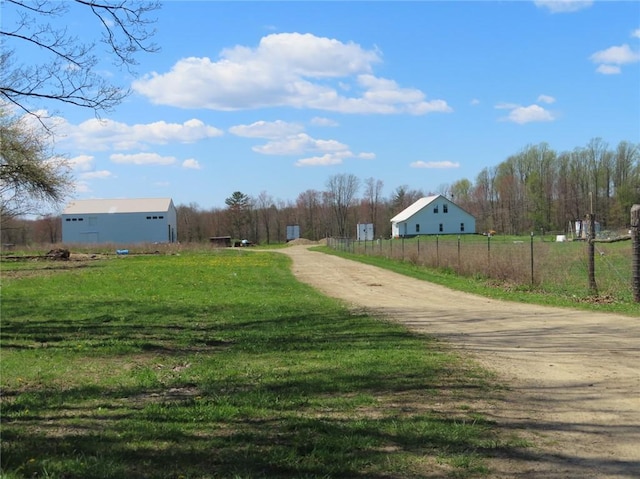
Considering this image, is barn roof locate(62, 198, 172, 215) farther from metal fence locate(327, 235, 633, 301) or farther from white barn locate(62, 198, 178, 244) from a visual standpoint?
metal fence locate(327, 235, 633, 301)

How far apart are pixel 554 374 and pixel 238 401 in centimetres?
368

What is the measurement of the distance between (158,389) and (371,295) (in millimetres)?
10986

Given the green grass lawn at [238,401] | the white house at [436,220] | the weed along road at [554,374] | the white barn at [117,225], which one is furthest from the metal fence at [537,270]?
the white barn at [117,225]

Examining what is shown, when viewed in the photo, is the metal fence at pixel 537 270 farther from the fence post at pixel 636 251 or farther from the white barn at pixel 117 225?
the white barn at pixel 117 225

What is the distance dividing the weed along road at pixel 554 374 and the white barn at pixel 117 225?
7572 centimetres

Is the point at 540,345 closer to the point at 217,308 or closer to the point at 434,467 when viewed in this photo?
the point at 434,467

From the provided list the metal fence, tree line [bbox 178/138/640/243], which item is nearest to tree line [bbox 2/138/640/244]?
tree line [bbox 178/138/640/243]

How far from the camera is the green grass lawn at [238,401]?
3.92 meters

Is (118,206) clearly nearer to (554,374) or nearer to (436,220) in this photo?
(436,220)

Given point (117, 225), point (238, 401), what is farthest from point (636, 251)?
point (117, 225)

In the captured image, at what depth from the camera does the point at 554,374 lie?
655cm

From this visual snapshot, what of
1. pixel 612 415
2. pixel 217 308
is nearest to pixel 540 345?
pixel 612 415

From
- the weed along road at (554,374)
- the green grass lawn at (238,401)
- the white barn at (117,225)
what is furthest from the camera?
the white barn at (117,225)

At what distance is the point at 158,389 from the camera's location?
6.07 meters
